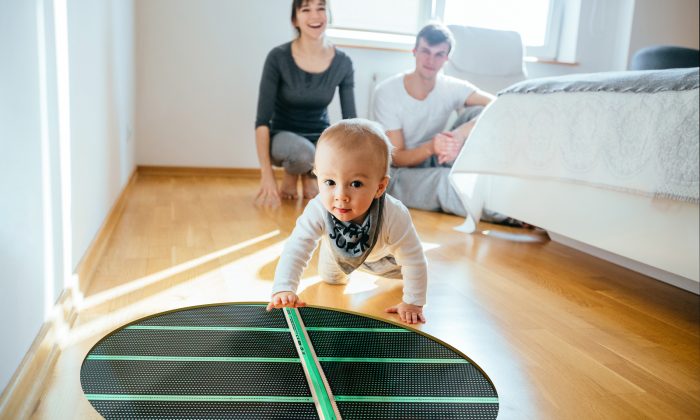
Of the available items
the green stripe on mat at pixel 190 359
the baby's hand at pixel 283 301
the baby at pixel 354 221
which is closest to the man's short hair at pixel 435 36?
the baby at pixel 354 221

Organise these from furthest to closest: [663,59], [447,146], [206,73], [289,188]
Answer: [206,73] < [663,59] < [289,188] < [447,146]

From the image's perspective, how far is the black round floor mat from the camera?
793mm

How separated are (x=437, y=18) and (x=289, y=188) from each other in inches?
63.4

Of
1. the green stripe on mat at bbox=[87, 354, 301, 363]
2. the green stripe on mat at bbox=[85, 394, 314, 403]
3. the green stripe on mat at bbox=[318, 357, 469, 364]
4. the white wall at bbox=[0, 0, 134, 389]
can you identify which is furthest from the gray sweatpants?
the green stripe on mat at bbox=[85, 394, 314, 403]

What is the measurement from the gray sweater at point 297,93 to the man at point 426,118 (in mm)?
193

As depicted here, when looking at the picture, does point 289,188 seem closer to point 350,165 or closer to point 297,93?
point 297,93

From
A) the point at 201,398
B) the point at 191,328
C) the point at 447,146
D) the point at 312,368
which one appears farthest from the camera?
the point at 447,146

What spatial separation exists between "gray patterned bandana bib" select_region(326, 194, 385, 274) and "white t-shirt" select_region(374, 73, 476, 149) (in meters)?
1.56

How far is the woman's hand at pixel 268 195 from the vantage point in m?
2.61

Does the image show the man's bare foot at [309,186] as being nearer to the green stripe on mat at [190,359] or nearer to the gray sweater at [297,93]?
the gray sweater at [297,93]

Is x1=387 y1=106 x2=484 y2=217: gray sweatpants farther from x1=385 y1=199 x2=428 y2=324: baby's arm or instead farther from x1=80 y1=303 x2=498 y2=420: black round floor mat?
x1=80 y1=303 x2=498 y2=420: black round floor mat

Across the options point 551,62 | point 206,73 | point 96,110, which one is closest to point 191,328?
point 96,110

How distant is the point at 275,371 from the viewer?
898 mm

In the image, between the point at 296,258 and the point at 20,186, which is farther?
the point at 296,258
